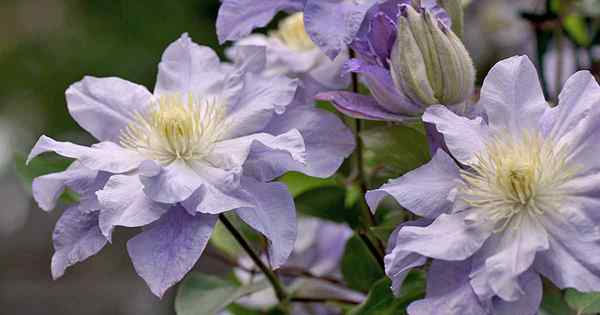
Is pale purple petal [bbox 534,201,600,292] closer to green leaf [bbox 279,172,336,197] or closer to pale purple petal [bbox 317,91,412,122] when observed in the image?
pale purple petal [bbox 317,91,412,122]

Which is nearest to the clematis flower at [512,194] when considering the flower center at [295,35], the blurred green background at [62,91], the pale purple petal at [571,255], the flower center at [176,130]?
the pale purple petal at [571,255]

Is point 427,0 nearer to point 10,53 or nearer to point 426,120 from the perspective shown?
point 426,120

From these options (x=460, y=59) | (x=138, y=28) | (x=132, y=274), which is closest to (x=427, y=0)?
(x=460, y=59)

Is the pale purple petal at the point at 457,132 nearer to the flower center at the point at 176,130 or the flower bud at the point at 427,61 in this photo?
the flower bud at the point at 427,61

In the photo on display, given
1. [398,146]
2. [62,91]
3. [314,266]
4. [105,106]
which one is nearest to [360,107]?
[398,146]

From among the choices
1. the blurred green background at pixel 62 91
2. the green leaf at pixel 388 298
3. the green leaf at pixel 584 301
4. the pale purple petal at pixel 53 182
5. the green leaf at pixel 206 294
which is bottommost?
the blurred green background at pixel 62 91

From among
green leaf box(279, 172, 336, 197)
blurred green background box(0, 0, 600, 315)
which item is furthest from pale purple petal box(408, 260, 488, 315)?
blurred green background box(0, 0, 600, 315)
